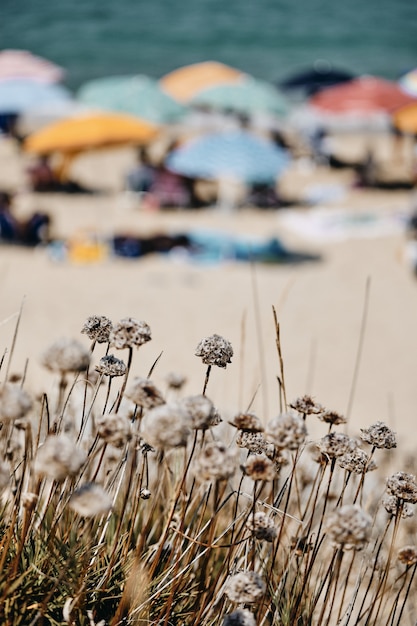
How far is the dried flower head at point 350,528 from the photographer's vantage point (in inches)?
44.6

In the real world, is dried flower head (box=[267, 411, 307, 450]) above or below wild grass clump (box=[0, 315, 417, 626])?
above

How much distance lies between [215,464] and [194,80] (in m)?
18.3

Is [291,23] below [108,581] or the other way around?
the other way around

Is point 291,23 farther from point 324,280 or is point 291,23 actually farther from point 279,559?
point 279,559

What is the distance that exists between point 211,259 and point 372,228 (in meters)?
3.53

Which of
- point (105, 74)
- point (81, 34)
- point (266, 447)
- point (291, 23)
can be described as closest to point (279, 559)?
point (266, 447)

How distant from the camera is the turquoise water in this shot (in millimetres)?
42156

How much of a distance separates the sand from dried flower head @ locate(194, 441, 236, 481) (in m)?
3.46

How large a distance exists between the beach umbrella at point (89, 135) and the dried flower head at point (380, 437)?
1065cm

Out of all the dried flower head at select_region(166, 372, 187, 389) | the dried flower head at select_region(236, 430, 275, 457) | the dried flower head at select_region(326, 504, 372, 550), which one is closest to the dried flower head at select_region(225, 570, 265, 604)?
the dried flower head at select_region(326, 504, 372, 550)

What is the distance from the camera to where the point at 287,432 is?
3.93ft

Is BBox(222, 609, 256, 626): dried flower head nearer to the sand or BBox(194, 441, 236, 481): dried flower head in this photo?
BBox(194, 441, 236, 481): dried flower head

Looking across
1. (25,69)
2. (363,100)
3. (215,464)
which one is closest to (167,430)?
(215,464)

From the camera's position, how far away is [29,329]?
24.9 feet
